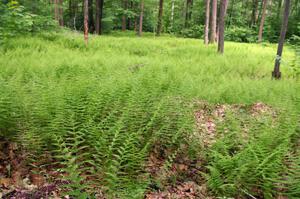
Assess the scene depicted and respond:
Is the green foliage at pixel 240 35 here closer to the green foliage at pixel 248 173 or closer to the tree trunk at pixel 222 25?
the tree trunk at pixel 222 25

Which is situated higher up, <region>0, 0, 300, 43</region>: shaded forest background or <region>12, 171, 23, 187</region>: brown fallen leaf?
<region>0, 0, 300, 43</region>: shaded forest background

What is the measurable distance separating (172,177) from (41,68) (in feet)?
15.5

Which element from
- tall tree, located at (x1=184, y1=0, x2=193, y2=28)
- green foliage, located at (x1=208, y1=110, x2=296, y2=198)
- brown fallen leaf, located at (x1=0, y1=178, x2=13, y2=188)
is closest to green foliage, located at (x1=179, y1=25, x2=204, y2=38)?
tall tree, located at (x1=184, y1=0, x2=193, y2=28)

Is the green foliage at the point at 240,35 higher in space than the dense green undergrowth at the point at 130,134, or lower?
higher

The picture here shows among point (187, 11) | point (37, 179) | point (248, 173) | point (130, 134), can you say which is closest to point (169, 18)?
point (187, 11)

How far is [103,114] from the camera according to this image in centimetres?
387

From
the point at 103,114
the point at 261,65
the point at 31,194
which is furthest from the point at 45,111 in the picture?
the point at 261,65

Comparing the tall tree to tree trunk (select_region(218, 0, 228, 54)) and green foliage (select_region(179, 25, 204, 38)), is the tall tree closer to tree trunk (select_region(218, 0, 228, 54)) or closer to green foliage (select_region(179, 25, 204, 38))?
green foliage (select_region(179, 25, 204, 38))

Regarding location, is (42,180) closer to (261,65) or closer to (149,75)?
(149,75)

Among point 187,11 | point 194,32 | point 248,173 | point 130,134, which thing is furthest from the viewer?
point 187,11

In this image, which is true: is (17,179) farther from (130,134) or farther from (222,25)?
(222,25)

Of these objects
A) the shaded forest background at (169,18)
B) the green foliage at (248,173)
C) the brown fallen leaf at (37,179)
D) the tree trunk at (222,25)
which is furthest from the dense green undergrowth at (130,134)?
the shaded forest background at (169,18)

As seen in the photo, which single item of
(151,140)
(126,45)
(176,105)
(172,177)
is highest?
(126,45)

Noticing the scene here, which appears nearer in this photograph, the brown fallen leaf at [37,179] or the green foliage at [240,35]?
the brown fallen leaf at [37,179]
